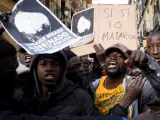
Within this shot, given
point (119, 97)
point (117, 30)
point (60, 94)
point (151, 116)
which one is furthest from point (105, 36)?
point (151, 116)

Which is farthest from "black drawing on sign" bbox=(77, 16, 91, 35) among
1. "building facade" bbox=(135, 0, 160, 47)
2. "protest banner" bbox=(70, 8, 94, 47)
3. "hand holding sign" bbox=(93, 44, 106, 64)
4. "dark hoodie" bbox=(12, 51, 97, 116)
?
"building facade" bbox=(135, 0, 160, 47)

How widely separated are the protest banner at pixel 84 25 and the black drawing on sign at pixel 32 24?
1325 mm

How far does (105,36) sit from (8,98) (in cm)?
203

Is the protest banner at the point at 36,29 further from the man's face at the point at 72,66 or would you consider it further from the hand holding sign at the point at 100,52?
the man's face at the point at 72,66

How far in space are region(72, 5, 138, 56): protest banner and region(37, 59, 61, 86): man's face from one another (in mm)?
1154

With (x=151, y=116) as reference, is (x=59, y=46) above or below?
above

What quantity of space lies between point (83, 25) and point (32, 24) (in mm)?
1593

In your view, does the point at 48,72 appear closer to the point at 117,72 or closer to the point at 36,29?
the point at 36,29

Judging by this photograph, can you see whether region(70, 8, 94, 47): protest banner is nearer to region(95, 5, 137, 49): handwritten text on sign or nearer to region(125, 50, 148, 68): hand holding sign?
region(95, 5, 137, 49): handwritten text on sign

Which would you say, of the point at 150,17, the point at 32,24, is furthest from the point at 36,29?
the point at 150,17

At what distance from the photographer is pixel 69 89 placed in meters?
2.45

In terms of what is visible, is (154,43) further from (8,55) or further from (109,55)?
(8,55)

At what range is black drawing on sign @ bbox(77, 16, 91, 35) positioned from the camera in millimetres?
3943

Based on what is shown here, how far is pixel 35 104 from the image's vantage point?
236cm
